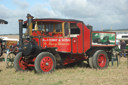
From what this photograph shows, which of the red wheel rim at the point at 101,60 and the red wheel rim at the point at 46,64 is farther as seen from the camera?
the red wheel rim at the point at 101,60

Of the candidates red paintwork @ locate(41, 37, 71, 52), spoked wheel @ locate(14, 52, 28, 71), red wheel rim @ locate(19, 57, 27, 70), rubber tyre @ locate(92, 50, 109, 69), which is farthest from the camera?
rubber tyre @ locate(92, 50, 109, 69)

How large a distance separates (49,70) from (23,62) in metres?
1.48

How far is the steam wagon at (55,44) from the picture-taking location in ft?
24.3

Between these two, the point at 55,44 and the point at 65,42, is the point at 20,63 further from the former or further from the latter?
the point at 65,42

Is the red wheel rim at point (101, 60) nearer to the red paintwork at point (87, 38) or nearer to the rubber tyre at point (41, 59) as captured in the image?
the red paintwork at point (87, 38)

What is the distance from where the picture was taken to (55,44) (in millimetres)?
7750

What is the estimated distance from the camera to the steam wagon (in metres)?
7.40

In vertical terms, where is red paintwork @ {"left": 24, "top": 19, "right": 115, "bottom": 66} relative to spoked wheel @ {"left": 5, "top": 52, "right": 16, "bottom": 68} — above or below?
above

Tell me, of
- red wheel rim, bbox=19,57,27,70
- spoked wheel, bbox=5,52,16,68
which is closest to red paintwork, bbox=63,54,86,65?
red wheel rim, bbox=19,57,27,70

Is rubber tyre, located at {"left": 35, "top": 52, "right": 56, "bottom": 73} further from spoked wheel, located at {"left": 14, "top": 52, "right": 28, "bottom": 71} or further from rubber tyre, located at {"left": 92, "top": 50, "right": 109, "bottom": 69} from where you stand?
rubber tyre, located at {"left": 92, "top": 50, "right": 109, "bottom": 69}

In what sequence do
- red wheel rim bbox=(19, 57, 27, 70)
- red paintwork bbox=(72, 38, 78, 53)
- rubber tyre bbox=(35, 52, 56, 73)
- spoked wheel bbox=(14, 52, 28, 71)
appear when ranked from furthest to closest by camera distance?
1. red wheel rim bbox=(19, 57, 27, 70)
2. spoked wheel bbox=(14, 52, 28, 71)
3. red paintwork bbox=(72, 38, 78, 53)
4. rubber tyre bbox=(35, 52, 56, 73)

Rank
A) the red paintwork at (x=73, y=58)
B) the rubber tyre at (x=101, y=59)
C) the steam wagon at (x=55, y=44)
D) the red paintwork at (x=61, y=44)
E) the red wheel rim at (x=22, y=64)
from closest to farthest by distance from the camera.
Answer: the steam wagon at (x=55, y=44), the red paintwork at (x=61, y=44), the red wheel rim at (x=22, y=64), the red paintwork at (x=73, y=58), the rubber tyre at (x=101, y=59)

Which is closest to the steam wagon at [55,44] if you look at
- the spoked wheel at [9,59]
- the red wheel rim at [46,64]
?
the red wheel rim at [46,64]

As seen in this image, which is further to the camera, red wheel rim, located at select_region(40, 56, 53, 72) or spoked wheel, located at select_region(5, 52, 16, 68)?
spoked wheel, located at select_region(5, 52, 16, 68)
